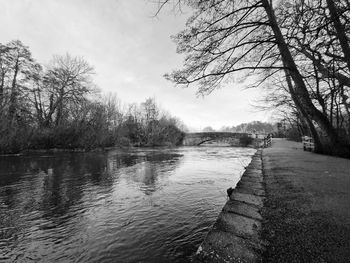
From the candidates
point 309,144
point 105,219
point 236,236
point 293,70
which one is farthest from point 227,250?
point 309,144

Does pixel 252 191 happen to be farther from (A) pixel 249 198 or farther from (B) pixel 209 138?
(B) pixel 209 138

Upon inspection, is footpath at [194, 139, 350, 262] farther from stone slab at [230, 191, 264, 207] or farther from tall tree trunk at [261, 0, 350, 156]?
tall tree trunk at [261, 0, 350, 156]

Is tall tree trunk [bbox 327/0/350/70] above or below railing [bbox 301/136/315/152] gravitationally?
above

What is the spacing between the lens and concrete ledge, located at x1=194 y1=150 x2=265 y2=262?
7.43 feet

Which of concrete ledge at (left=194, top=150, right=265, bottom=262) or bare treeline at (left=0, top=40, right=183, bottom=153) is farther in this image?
bare treeline at (left=0, top=40, right=183, bottom=153)

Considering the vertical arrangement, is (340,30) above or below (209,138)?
above

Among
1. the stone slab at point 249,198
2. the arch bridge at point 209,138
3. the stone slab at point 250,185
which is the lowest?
the stone slab at point 249,198

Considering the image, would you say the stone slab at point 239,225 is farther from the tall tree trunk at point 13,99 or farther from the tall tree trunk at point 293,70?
the tall tree trunk at point 13,99

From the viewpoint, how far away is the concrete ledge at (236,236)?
226cm

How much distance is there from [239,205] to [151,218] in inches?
92.5

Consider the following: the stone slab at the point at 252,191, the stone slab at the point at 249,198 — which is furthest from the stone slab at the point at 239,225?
the stone slab at the point at 252,191

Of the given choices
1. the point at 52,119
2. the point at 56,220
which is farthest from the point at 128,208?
the point at 52,119

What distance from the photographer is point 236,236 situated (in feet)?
8.67

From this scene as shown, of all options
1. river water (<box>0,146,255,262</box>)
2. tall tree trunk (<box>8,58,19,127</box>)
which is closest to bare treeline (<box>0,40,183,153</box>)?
tall tree trunk (<box>8,58,19,127</box>)
